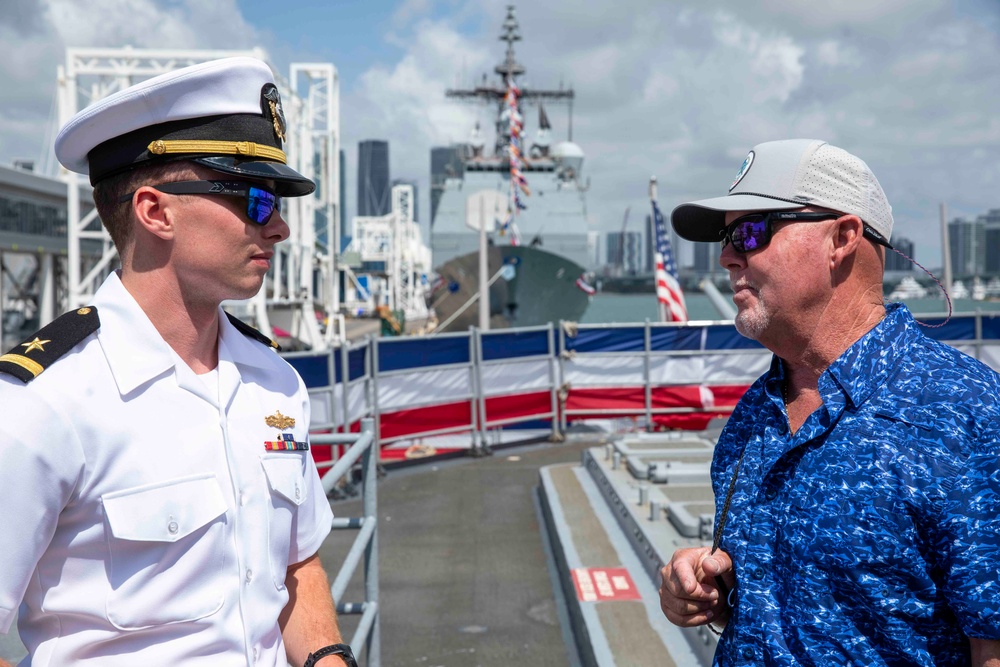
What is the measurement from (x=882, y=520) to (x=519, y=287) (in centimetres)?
2616

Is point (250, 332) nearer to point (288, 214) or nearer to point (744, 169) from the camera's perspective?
point (744, 169)

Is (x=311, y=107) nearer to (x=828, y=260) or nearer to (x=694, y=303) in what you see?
(x=828, y=260)

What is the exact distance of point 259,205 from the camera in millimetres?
1636

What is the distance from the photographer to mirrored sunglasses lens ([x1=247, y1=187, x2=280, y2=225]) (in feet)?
5.31

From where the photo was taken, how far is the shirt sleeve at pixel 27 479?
126cm

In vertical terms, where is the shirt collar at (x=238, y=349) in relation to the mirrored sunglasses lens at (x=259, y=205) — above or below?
below

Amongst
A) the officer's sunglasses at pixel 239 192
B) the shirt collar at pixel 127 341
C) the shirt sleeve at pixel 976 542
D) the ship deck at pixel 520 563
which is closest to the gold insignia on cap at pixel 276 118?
the officer's sunglasses at pixel 239 192

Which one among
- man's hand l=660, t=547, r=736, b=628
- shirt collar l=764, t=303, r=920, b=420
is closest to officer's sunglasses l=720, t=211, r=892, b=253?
shirt collar l=764, t=303, r=920, b=420

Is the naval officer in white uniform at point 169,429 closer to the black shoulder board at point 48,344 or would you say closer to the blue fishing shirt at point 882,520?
the black shoulder board at point 48,344

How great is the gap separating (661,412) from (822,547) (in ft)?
30.8

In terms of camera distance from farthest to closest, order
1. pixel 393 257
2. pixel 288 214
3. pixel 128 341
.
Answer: pixel 393 257 < pixel 288 214 < pixel 128 341

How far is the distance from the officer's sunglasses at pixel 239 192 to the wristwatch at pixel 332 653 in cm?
89

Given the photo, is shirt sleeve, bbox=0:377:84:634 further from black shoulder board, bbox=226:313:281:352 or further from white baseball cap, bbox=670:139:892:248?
white baseball cap, bbox=670:139:892:248

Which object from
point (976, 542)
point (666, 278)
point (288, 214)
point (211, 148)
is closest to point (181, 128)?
point (211, 148)
